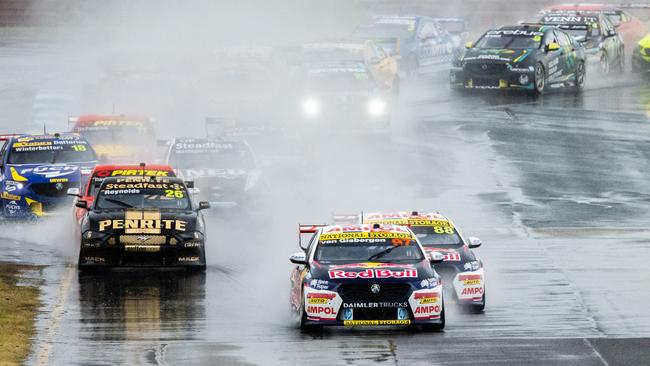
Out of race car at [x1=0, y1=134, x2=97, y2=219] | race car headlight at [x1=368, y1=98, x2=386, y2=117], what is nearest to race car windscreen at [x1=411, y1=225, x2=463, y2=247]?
race car at [x1=0, y1=134, x2=97, y2=219]

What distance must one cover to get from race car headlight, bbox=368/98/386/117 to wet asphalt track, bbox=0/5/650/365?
0.64m

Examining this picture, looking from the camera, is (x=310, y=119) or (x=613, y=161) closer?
(x=613, y=161)

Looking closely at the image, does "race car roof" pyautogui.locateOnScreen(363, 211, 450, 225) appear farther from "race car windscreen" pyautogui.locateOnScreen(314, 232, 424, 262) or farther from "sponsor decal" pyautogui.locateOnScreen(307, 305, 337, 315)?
"sponsor decal" pyautogui.locateOnScreen(307, 305, 337, 315)

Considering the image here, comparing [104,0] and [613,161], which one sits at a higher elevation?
[104,0]

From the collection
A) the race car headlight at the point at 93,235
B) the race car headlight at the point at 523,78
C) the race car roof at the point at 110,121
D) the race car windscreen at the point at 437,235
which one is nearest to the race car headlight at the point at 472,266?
the race car windscreen at the point at 437,235

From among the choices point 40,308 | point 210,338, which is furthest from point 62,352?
point 40,308

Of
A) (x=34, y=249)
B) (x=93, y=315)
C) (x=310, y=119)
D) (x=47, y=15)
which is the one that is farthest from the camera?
(x=47, y=15)

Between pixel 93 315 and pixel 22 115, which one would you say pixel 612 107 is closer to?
pixel 22 115

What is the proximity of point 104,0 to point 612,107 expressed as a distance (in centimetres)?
2601

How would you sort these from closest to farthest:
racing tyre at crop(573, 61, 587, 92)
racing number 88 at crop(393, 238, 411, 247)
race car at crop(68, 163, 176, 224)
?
racing number 88 at crop(393, 238, 411, 247)
race car at crop(68, 163, 176, 224)
racing tyre at crop(573, 61, 587, 92)

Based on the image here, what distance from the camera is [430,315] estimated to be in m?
16.2

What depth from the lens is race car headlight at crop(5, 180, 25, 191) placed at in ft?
84.7

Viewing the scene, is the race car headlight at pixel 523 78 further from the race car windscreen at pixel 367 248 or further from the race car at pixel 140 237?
the race car windscreen at pixel 367 248

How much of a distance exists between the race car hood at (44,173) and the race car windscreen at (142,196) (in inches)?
170
